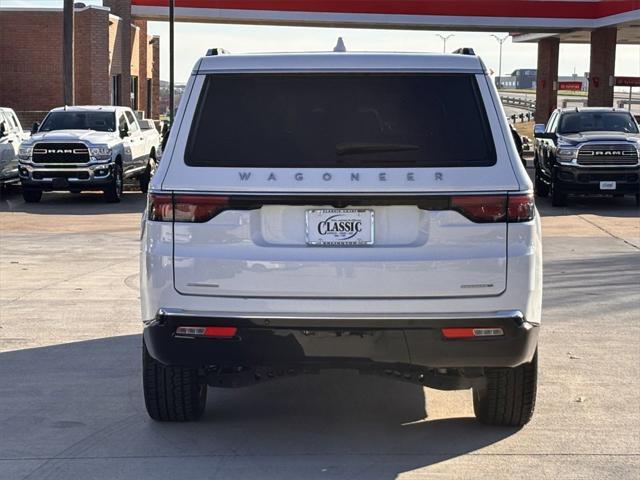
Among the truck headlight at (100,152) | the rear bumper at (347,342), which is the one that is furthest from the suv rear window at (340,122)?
the truck headlight at (100,152)

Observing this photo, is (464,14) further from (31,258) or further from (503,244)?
(503,244)

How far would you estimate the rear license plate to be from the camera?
5.67m

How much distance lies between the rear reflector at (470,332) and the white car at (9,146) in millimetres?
18910

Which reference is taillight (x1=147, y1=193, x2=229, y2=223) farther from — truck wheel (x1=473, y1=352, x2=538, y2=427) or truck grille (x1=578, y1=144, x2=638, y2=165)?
truck grille (x1=578, y1=144, x2=638, y2=165)

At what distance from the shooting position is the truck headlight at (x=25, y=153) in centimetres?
2234

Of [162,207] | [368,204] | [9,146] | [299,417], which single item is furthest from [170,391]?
[9,146]

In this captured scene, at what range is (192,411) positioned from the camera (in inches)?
264

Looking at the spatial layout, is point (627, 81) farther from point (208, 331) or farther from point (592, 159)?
point (208, 331)

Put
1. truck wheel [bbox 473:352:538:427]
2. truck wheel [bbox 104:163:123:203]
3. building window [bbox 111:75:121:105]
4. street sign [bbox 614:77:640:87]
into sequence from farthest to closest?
street sign [bbox 614:77:640:87]
building window [bbox 111:75:121:105]
truck wheel [bbox 104:163:123:203]
truck wheel [bbox 473:352:538:427]

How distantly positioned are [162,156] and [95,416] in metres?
1.84

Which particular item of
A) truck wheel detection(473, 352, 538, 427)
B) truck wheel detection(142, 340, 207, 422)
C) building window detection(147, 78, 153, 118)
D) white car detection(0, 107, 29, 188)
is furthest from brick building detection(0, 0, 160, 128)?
truck wheel detection(473, 352, 538, 427)

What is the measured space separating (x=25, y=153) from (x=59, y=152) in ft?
2.27

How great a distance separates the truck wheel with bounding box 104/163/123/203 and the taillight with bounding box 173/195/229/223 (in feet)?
57.0

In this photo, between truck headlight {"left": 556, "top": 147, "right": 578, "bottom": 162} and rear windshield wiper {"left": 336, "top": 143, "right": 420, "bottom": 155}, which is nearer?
rear windshield wiper {"left": 336, "top": 143, "right": 420, "bottom": 155}
